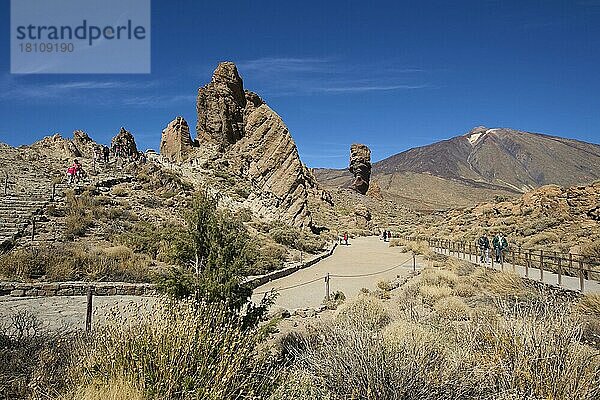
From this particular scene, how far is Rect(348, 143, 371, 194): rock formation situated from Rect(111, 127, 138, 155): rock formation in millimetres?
40405

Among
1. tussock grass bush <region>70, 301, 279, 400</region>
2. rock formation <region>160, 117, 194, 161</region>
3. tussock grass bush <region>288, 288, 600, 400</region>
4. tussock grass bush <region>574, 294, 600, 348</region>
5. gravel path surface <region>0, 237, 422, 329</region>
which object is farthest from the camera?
rock formation <region>160, 117, 194, 161</region>

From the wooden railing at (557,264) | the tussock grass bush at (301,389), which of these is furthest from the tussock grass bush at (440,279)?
the tussock grass bush at (301,389)

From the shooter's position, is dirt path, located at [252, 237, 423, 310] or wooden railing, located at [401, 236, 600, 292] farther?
dirt path, located at [252, 237, 423, 310]

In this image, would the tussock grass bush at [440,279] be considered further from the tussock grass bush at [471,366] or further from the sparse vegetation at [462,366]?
the tussock grass bush at [471,366]

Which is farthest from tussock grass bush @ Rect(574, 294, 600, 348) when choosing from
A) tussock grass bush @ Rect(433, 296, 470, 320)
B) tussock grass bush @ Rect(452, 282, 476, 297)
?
tussock grass bush @ Rect(452, 282, 476, 297)

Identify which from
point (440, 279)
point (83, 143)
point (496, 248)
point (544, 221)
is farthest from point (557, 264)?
point (83, 143)

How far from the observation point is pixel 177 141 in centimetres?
4394

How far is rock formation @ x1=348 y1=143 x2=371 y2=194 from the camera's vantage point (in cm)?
8206

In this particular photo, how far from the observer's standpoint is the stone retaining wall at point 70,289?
12703 millimetres

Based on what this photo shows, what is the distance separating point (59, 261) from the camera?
15.3 m

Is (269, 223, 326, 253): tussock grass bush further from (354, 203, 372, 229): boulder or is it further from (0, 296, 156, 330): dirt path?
(354, 203, 372, 229): boulder

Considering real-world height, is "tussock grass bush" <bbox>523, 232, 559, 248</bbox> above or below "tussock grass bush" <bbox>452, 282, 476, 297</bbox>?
above

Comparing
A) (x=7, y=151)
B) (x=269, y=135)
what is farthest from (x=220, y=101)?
(x=7, y=151)

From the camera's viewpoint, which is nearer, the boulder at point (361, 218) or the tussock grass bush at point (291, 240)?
the tussock grass bush at point (291, 240)
